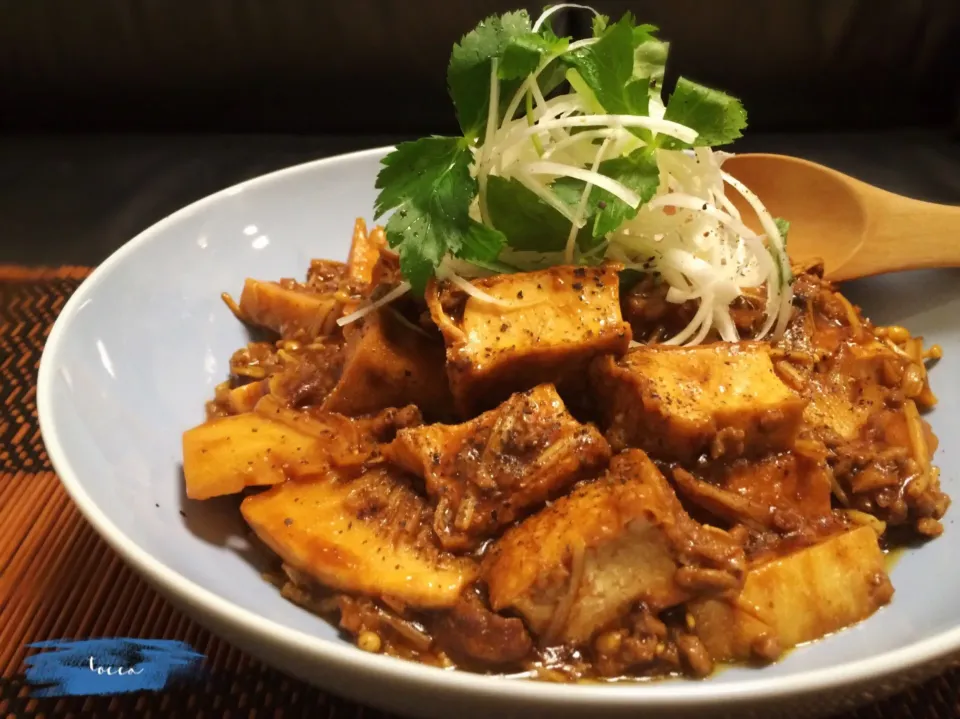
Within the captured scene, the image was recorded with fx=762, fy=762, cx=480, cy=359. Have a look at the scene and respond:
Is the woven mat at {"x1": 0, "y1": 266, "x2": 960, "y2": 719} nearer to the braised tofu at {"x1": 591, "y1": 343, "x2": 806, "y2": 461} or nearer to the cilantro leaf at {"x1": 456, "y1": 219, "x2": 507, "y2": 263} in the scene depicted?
the braised tofu at {"x1": 591, "y1": 343, "x2": 806, "y2": 461}

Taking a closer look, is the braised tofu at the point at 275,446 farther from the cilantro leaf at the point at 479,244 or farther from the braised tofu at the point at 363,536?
the cilantro leaf at the point at 479,244

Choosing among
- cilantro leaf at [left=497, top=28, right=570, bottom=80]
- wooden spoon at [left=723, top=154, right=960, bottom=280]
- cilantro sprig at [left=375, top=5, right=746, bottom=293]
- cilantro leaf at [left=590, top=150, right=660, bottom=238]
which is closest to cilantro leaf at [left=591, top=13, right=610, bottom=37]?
cilantro sprig at [left=375, top=5, right=746, bottom=293]

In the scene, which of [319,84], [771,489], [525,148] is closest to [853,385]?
[771,489]

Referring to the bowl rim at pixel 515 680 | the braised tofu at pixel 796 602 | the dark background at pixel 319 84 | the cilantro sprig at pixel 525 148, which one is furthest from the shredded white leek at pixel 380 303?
the dark background at pixel 319 84

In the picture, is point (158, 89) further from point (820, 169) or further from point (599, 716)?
point (599, 716)

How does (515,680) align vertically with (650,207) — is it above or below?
below

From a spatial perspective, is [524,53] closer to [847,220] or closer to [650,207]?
[650,207]
